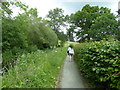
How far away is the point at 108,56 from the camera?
8.94ft

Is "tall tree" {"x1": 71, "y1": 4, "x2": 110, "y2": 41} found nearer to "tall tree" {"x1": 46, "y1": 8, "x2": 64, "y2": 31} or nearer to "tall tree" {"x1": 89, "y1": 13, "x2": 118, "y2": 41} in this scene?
"tall tree" {"x1": 89, "y1": 13, "x2": 118, "y2": 41}

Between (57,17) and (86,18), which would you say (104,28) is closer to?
(86,18)

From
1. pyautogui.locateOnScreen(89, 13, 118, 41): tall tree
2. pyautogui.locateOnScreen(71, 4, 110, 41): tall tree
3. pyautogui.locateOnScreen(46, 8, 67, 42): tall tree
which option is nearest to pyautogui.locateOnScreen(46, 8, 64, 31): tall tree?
pyautogui.locateOnScreen(46, 8, 67, 42): tall tree

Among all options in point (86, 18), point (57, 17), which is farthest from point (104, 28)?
point (57, 17)

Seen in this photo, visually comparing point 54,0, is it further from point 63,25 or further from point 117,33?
point 63,25

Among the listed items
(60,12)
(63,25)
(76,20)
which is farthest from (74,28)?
(60,12)

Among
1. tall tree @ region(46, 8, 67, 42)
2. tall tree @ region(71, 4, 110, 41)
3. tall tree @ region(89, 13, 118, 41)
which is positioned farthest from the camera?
tall tree @ region(46, 8, 67, 42)

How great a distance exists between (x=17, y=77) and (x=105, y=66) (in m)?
2.65

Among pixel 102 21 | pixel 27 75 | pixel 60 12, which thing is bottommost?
pixel 27 75

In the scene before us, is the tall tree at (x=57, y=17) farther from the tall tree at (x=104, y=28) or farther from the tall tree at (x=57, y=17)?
the tall tree at (x=104, y=28)

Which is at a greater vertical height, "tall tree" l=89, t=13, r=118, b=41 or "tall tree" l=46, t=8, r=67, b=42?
"tall tree" l=46, t=8, r=67, b=42

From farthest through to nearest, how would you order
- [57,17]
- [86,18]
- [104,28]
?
[57,17], [86,18], [104,28]

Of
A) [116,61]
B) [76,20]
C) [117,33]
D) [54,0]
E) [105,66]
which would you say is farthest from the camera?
[76,20]

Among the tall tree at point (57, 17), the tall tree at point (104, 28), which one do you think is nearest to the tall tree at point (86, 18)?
the tall tree at point (104, 28)
